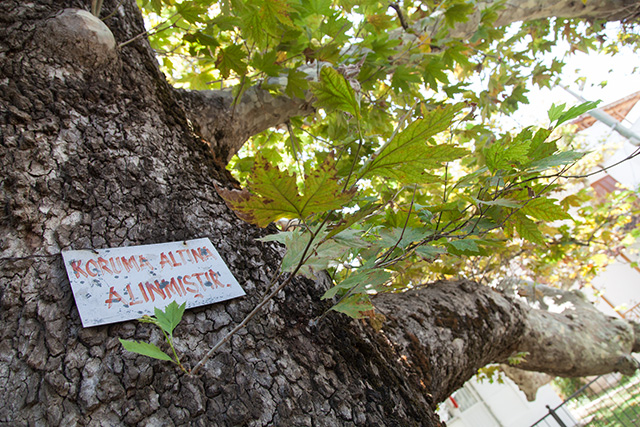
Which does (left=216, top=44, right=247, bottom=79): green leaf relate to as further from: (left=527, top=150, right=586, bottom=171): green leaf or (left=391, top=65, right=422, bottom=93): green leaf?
(left=527, top=150, right=586, bottom=171): green leaf

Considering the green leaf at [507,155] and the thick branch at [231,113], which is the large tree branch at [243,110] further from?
the green leaf at [507,155]

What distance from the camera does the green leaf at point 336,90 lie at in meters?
0.52

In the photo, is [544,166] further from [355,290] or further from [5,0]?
[5,0]

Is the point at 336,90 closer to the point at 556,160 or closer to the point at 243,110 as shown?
the point at 556,160

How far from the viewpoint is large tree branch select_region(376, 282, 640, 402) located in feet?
3.94

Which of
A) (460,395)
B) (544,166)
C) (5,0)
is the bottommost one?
(460,395)

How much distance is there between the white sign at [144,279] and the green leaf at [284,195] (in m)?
0.30

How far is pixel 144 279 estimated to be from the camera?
0.69 metres

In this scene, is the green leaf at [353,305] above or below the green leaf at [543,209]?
above

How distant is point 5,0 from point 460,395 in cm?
1440

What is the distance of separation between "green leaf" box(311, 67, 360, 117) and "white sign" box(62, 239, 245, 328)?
0.44 meters

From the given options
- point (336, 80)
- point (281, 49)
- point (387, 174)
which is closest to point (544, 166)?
point (387, 174)

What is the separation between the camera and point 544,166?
65 cm

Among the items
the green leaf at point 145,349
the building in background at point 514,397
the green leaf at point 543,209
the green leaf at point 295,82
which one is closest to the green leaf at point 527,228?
the green leaf at point 543,209
